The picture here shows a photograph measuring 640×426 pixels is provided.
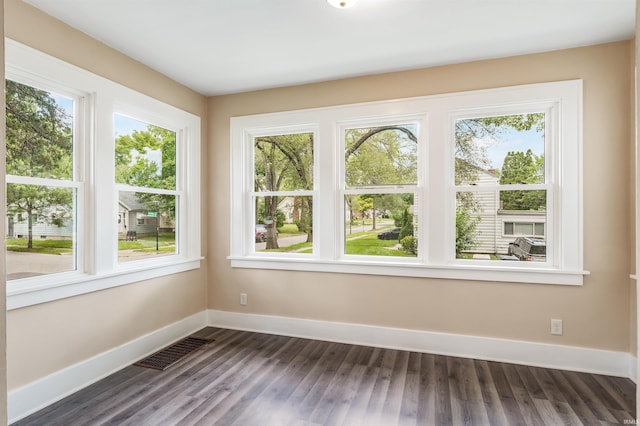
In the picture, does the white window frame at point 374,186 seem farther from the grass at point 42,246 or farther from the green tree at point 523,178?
the grass at point 42,246

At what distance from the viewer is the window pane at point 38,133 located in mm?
2205

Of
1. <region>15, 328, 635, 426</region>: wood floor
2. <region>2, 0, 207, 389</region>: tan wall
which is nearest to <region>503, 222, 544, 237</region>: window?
<region>15, 328, 635, 426</region>: wood floor

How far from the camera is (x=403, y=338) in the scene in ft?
10.5

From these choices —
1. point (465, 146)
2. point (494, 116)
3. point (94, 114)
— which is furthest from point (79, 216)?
point (494, 116)

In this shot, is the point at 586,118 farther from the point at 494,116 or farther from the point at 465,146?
the point at 465,146

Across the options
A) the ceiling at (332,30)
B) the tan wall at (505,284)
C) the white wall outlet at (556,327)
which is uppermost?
the ceiling at (332,30)

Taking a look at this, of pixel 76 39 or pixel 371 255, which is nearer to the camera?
pixel 76 39

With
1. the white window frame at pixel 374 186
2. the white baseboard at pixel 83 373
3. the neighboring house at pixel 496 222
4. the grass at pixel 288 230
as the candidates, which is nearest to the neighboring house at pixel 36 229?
the white baseboard at pixel 83 373

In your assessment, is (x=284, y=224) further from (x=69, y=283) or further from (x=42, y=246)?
(x=42, y=246)

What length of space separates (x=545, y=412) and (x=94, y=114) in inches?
149

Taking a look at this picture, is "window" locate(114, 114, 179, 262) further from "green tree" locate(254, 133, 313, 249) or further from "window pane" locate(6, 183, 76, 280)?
"green tree" locate(254, 133, 313, 249)

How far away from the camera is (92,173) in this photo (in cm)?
261

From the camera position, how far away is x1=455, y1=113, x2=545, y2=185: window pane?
2.96m

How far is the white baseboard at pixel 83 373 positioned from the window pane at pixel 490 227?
113 inches
